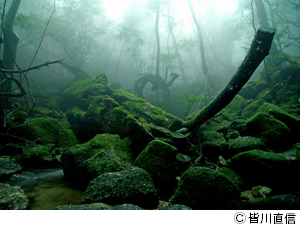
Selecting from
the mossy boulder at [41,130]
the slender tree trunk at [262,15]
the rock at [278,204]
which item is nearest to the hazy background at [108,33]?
the slender tree trunk at [262,15]

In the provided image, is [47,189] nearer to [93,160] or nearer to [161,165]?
[93,160]

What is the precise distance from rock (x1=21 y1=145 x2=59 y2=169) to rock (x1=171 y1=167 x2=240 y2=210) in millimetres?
4776

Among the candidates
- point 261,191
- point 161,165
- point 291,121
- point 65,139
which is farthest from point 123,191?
point 65,139

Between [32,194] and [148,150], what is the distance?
108 inches

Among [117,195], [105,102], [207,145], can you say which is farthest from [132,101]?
[117,195]

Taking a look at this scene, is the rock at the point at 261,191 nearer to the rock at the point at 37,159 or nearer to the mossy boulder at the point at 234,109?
the rock at the point at 37,159

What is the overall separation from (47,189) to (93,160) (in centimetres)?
127

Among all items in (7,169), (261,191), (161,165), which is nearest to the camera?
(261,191)

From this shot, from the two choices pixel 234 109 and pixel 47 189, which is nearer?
pixel 47 189

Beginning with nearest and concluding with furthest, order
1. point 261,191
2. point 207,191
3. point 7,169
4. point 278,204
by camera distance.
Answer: point 278,204
point 207,191
point 261,191
point 7,169

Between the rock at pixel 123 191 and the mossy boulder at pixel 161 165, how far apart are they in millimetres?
617

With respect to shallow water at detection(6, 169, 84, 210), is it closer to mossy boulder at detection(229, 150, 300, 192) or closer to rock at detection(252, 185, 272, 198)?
rock at detection(252, 185, 272, 198)

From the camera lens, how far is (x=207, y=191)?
7.52 feet

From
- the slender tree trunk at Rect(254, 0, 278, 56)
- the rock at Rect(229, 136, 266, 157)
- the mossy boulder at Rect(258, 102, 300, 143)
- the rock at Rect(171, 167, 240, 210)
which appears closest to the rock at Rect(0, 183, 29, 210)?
the rock at Rect(171, 167, 240, 210)
